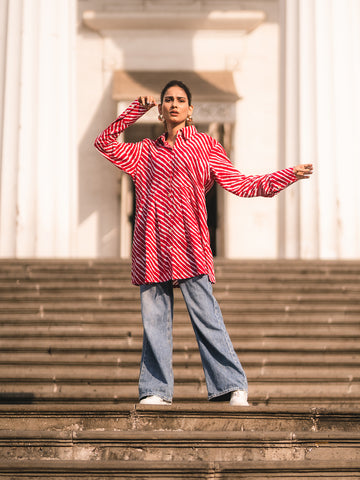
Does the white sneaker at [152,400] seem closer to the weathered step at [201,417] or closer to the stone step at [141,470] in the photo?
the weathered step at [201,417]

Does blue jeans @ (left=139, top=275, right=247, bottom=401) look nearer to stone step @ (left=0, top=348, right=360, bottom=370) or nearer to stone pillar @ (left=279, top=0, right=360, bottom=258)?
stone step @ (left=0, top=348, right=360, bottom=370)

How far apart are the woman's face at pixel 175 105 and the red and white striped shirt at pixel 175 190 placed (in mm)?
80

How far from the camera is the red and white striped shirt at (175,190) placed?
16.2 feet

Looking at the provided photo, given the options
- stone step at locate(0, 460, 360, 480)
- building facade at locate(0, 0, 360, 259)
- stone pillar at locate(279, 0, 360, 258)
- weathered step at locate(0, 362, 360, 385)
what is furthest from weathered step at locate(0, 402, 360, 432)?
stone pillar at locate(279, 0, 360, 258)

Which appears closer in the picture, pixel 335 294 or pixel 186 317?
pixel 186 317

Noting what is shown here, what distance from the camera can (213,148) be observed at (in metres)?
5.12

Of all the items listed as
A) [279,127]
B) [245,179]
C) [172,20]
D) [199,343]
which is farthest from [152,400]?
[172,20]

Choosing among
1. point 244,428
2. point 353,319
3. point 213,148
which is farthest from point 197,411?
point 353,319

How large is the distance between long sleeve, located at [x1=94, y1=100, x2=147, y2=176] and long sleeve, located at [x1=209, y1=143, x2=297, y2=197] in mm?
430

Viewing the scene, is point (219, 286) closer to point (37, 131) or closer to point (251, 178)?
point (251, 178)

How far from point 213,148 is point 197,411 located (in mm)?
1445

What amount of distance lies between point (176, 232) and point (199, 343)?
1.96 ft

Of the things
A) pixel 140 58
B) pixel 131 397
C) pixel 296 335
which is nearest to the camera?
pixel 131 397

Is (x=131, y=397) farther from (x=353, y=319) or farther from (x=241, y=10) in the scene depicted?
(x=241, y=10)
